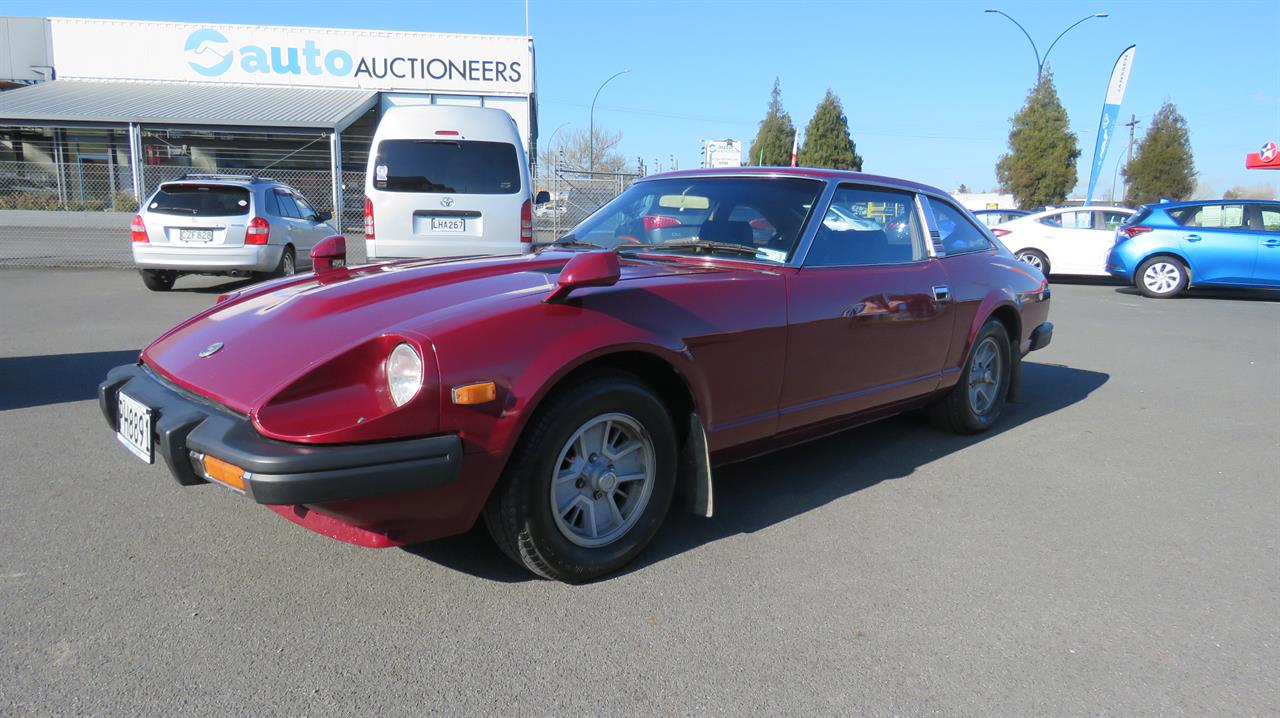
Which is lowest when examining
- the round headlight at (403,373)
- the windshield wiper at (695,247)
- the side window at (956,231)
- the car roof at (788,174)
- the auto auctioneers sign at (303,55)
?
the round headlight at (403,373)

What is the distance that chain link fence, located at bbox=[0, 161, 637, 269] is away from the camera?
64.3 ft

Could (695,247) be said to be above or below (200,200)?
below

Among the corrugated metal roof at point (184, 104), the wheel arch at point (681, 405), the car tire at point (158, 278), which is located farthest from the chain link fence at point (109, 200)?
the wheel arch at point (681, 405)

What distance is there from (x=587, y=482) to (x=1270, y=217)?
564 inches

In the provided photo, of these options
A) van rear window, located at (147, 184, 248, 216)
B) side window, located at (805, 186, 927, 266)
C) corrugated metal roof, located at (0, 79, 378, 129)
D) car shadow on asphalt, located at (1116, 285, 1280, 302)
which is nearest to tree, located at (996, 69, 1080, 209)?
car shadow on asphalt, located at (1116, 285, 1280, 302)

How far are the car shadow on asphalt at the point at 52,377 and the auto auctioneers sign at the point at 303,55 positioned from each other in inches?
1015

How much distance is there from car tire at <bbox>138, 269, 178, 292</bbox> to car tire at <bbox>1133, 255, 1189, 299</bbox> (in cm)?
1453

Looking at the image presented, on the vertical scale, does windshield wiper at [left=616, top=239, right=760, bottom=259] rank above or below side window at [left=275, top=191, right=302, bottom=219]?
below

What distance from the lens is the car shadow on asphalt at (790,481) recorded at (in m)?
3.12

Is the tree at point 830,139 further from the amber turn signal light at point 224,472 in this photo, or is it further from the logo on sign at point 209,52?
the amber turn signal light at point 224,472

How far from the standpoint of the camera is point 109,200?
23719mm

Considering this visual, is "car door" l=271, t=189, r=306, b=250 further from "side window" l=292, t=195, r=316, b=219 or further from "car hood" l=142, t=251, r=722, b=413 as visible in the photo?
"car hood" l=142, t=251, r=722, b=413

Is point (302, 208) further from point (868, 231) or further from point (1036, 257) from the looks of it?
point (1036, 257)

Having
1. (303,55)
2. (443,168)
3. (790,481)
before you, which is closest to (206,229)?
(443,168)
